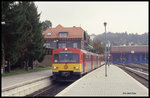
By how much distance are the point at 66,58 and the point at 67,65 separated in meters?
0.62

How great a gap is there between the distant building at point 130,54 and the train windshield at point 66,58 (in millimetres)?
61592

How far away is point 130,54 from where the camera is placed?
82375 mm

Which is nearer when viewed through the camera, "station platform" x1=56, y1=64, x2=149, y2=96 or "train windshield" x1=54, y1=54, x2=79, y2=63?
"station platform" x1=56, y1=64, x2=149, y2=96

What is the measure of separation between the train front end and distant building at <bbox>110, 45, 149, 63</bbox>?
202 feet

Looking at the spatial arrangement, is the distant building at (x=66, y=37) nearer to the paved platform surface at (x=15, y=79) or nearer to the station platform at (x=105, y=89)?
the paved platform surface at (x=15, y=79)

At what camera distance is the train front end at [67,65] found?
19406 mm

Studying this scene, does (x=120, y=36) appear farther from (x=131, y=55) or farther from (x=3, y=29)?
(x=3, y=29)

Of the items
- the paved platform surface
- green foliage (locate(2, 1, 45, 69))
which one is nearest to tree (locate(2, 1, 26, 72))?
green foliage (locate(2, 1, 45, 69))

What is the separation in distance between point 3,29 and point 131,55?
65.9 meters

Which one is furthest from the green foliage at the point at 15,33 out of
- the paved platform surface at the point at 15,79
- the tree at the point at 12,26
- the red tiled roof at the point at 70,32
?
the red tiled roof at the point at 70,32

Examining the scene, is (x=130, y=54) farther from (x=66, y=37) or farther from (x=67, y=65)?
(x=67, y=65)

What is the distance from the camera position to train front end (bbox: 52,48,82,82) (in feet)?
63.7

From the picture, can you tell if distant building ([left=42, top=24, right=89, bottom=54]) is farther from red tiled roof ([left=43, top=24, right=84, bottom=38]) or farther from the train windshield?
the train windshield

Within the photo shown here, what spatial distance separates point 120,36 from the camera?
170 m
